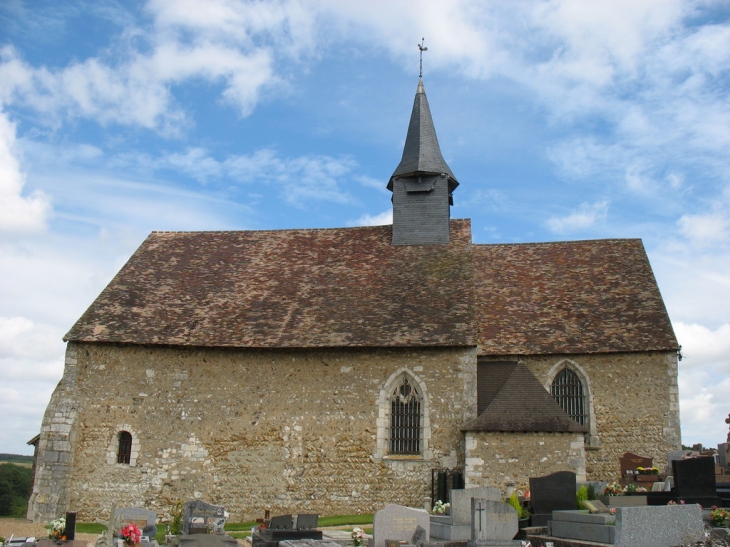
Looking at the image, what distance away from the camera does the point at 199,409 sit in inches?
730

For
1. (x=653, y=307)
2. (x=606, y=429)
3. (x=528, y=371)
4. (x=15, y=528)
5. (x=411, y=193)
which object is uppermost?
(x=411, y=193)

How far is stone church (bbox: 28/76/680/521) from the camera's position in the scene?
1775 cm

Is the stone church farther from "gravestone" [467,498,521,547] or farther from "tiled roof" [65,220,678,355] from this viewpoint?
"gravestone" [467,498,521,547]

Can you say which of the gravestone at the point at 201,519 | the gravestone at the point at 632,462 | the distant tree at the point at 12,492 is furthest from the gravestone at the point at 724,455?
the distant tree at the point at 12,492

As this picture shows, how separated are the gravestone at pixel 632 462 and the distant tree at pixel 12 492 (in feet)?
84.0

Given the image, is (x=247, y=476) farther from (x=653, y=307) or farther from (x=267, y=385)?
(x=653, y=307)

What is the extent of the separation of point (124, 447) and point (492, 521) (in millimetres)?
11081

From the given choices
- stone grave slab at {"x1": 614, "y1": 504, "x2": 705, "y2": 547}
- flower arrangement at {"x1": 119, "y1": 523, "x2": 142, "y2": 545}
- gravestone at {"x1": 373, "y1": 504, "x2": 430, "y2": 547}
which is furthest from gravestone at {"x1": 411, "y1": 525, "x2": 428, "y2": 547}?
flower arrangement at {"x1": 119, "y1": 523, "x2": 142, "y2": 545}

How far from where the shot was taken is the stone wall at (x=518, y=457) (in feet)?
54.7

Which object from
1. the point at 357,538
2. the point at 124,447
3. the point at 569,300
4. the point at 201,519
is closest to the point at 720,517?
the point at 357,538

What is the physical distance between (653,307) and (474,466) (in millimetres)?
7320

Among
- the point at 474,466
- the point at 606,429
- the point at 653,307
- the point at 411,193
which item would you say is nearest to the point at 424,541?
the point at 474,466

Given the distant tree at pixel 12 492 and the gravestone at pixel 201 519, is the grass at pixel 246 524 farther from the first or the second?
the distant tree at pixel 12 492

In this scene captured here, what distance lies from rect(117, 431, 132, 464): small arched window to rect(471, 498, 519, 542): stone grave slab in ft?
35.1
